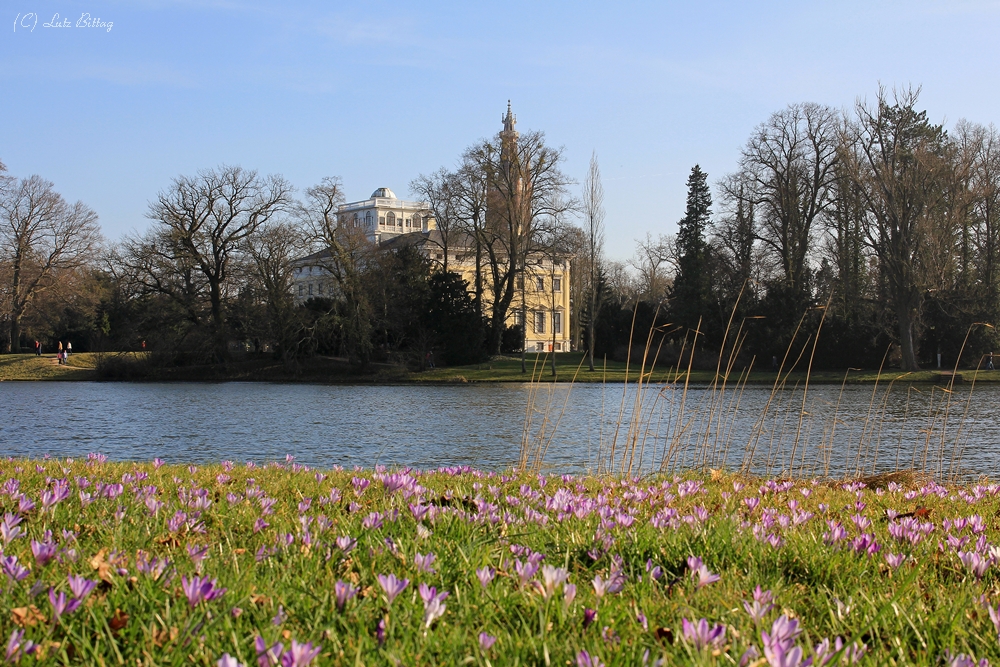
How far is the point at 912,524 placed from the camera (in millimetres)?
3596

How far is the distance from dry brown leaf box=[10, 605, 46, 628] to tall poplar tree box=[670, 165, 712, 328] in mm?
41153

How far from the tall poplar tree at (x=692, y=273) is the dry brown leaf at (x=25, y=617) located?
41153mm

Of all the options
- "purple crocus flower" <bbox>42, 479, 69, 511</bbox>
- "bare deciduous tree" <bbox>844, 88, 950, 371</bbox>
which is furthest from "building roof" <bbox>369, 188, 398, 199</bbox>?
"purple crocus flower" <bbox>42, 479, 69, 511</bbox>

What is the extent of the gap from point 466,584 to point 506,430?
15.2 meters

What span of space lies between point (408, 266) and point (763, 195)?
1872 centimetres

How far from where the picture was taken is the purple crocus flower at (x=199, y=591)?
2066 mm

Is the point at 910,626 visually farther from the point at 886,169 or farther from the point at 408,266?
the point at 408,266

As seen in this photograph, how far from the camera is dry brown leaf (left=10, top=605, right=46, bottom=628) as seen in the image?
2.06 meters

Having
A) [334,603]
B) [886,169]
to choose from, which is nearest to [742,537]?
[334,603]

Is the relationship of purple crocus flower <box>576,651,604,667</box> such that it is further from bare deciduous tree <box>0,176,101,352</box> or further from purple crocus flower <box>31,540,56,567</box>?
bare deciduous tree <box>0,176,101,352</box>

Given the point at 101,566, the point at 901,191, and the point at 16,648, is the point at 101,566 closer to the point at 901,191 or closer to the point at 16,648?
the point at 16,648

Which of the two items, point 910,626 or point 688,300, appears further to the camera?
point 688,300

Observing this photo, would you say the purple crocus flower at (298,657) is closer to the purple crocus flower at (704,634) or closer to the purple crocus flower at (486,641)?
the purple crocus flower at (486,641)

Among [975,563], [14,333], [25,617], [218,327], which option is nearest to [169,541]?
[25,617]
